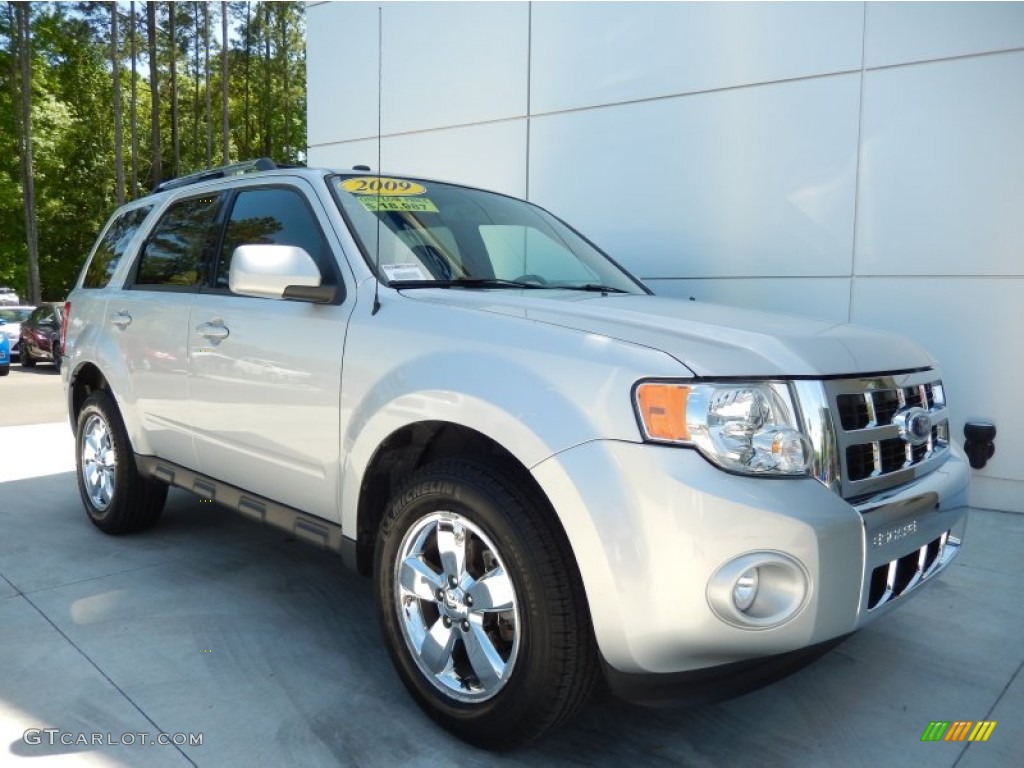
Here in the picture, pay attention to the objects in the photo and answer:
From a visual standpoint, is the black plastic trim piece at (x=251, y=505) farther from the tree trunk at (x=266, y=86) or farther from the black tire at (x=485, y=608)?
the tree trunk at (x=266, y=86)

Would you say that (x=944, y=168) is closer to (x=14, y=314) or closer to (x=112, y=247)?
(x=112, y=247)

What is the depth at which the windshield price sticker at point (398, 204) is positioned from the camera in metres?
3.21

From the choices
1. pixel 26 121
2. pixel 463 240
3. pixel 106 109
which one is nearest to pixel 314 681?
pixel 463 240

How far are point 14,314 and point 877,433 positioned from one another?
72.7 feet

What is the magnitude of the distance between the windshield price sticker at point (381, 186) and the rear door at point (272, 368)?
0.17 meters

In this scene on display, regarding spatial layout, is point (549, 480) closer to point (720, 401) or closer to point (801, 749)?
point (720, 401)

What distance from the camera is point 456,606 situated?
97.4 inches

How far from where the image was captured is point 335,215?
3107mm

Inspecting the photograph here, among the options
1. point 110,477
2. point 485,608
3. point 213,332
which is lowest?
point 110,477

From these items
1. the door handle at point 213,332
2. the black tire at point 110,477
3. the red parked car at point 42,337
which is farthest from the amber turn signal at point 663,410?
the red parked car at point 42,337

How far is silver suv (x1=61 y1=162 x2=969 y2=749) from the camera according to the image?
2037mm

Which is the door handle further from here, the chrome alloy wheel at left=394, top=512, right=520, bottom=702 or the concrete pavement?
the chrome alloy wheel at left=394, top=512, right=520, bottom=702

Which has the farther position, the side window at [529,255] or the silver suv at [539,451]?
the side window at [529,255]

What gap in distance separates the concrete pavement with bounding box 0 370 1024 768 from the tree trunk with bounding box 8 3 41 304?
80.0 feet
